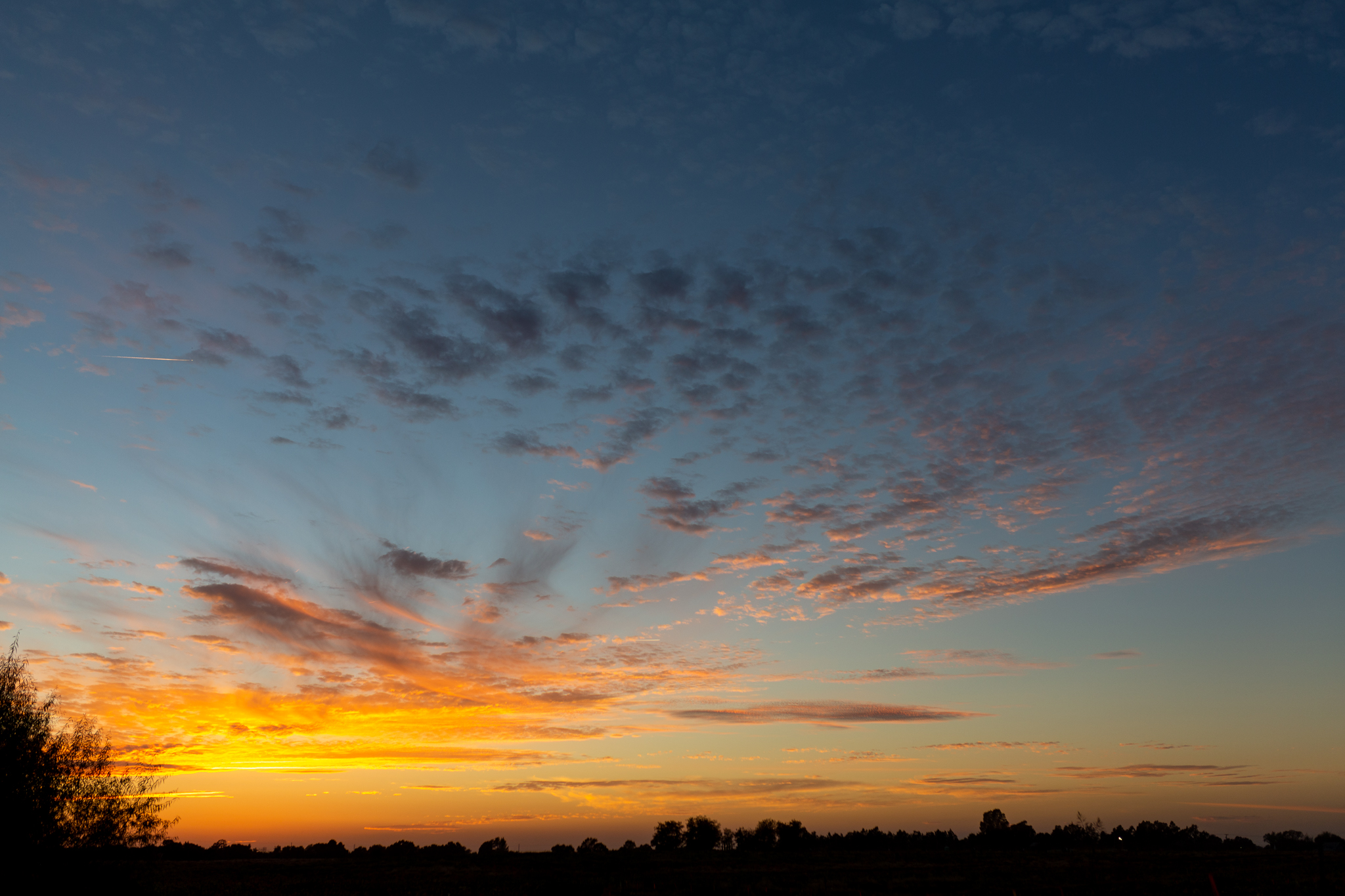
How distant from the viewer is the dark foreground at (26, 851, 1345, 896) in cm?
5856

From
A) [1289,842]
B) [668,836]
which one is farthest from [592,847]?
[1289,842]

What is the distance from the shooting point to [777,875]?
8119 cm

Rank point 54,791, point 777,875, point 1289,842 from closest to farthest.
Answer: point 54,791
point 777,875
point 1289,842

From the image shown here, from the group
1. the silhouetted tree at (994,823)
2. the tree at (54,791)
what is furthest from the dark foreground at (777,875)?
the silhouetted tree at (994,823)

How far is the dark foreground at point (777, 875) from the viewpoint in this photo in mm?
58562

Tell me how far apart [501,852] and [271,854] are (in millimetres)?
54410

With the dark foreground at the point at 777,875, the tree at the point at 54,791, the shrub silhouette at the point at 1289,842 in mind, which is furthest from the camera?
the shrub silhouette at the point at 1289,842

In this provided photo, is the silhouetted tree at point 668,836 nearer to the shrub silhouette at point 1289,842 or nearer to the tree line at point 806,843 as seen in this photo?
the tree line at point 806,843

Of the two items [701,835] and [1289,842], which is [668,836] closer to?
[701,835]

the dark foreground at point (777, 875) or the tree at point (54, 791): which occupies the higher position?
the tree at point (54, 791)

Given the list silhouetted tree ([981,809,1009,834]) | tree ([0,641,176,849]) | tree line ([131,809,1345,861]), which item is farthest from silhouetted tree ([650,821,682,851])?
tree ([0,641,176,849])

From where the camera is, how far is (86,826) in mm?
35312

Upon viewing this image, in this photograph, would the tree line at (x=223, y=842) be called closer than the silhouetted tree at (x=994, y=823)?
Yes

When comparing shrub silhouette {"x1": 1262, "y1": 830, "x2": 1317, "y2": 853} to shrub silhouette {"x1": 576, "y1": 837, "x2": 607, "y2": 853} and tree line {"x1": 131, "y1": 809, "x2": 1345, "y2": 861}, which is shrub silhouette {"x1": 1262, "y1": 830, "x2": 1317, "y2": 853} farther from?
shrub silhouette {"x1": 576, "y1": 837, "x2": 607, "y2": 853}
